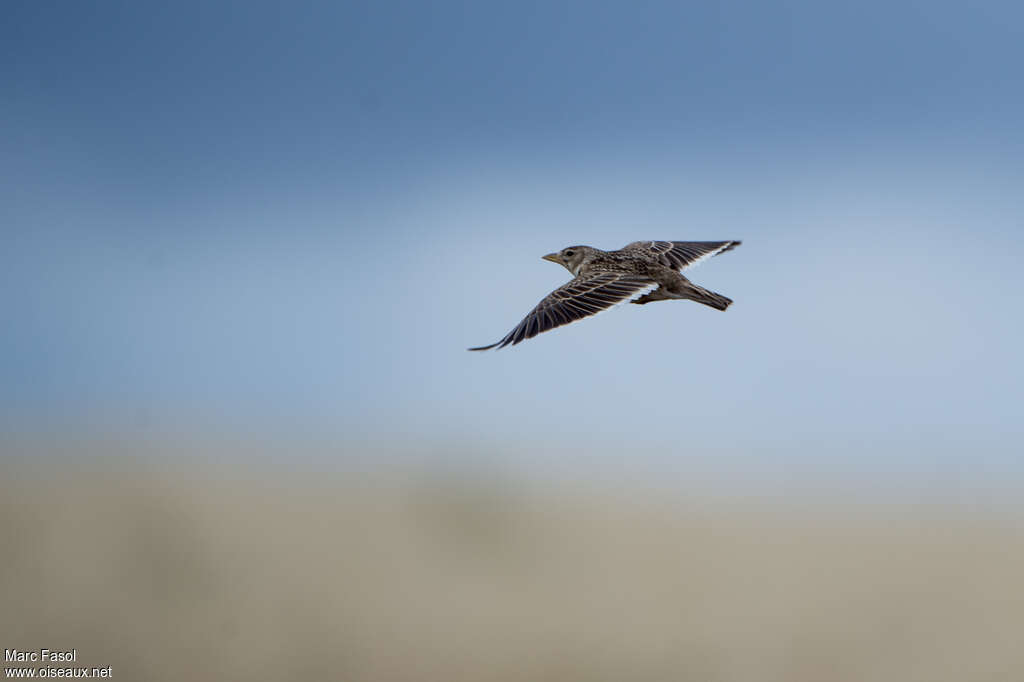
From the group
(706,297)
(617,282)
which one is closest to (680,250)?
(706,297)

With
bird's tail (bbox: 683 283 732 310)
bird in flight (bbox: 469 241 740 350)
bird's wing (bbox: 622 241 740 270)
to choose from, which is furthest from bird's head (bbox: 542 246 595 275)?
bird's tail (bbox: 683 283 732 310)

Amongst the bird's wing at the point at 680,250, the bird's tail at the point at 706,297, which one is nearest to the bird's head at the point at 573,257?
the bird's wing at the point at 680,250

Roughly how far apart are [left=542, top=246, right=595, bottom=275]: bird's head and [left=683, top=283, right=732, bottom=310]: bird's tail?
7.21 feet

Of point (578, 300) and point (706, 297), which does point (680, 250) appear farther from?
point (578, 300)

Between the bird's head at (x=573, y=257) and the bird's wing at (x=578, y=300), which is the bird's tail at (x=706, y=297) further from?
the bird's head at (x=573, y=257)

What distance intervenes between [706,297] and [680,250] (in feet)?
10.4

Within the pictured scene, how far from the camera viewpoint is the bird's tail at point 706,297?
1246cm

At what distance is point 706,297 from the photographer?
12.8 metres

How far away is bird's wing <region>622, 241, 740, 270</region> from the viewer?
14.9m

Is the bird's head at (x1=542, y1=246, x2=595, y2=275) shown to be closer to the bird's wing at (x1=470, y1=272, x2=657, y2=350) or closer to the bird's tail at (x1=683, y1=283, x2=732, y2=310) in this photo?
the bird's wing at (x1=470, y1=272, x2=657, y2=350)

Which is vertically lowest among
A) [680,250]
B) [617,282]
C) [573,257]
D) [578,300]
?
[578,300]

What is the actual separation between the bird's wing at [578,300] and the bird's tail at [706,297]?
2.31 feet

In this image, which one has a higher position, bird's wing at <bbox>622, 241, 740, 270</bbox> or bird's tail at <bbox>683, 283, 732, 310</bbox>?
bird's wing at <bbox>622, 241, 740, 270</bbox>

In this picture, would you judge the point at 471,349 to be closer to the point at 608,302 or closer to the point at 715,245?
the point at 608,302
